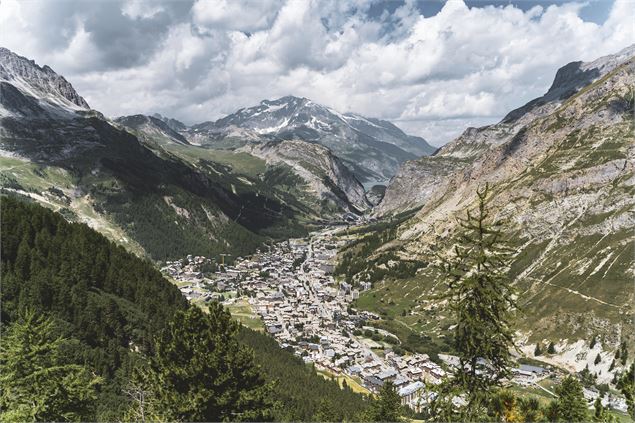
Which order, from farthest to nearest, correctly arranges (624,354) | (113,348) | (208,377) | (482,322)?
1. (624,354)
2. (113,348)
3. (208,377)
4. (482,322)

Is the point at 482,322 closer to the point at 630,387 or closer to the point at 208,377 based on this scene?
the point at 208,377

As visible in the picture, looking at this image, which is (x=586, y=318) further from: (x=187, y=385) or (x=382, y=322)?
(x=187, y=385)

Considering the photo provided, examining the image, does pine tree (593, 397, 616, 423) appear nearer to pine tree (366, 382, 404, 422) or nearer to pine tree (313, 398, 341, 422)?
pine tree (366, 382, 404, 422)

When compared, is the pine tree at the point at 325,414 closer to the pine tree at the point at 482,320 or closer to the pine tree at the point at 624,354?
the pine tree at the point at 482,320

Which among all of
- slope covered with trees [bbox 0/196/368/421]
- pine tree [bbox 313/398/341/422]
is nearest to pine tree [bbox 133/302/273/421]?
slope covered with trees [bbox 0/196/368/421]

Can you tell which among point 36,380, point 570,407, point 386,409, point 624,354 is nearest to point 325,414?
point 386,409

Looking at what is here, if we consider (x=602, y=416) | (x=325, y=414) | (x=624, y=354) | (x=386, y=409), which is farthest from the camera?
(x=624, y=354)

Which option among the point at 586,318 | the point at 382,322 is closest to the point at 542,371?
the point at 586,318
